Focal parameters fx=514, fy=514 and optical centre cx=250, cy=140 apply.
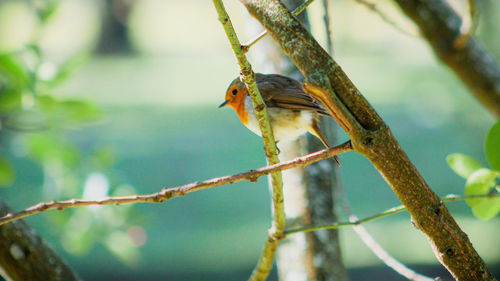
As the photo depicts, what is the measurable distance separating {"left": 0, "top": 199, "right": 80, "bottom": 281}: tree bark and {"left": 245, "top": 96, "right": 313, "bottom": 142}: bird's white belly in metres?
0.89

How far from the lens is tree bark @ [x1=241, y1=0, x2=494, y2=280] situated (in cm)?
82

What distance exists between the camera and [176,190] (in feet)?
2.88

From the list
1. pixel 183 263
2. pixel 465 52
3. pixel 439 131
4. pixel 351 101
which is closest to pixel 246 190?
pixel 183 263

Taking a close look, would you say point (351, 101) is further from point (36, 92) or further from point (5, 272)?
point (36, 92)

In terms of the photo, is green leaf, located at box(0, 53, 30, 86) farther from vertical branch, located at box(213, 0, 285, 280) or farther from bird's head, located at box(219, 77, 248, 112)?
bird's head, located at box(219, 77, 248, 112)

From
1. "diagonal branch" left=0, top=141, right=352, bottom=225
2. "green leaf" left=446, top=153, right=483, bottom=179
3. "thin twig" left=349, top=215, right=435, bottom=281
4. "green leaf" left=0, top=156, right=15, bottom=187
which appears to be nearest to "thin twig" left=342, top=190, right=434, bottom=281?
"thin twig" left=349, top=215, right=435, bottom=281

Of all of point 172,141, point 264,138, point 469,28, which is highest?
point 172,141

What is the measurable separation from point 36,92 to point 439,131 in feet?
30.6

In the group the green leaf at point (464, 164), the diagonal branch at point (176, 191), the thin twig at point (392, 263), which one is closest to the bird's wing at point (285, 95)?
the thin twig at point (392, 263)

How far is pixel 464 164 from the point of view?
1.12 m

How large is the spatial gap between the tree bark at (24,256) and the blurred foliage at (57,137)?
1.28ft

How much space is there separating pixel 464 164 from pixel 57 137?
1.48m

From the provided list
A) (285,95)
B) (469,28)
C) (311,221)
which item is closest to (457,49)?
(469,28)

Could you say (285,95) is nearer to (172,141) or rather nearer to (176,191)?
(176,191)
